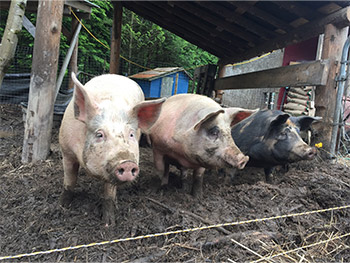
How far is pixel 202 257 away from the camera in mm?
2096

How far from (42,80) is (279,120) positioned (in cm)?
327

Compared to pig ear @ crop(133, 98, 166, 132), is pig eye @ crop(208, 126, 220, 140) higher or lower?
lower

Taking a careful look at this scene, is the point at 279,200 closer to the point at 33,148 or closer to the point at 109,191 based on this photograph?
the point at 109,191

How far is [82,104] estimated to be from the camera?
222 centimetres

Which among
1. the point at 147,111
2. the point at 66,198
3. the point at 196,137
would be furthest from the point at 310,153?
the point at 66,198

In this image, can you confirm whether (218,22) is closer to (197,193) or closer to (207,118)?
(207,118)

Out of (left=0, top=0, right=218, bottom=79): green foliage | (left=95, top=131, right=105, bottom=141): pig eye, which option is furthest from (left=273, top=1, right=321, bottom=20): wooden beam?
(left=0, top=0, right=218, bottom=79): green foliage

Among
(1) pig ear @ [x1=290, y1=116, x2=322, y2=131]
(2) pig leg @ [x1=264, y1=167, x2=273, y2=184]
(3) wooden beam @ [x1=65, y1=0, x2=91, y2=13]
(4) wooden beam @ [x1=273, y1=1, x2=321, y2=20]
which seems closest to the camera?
(4) wooden beam @ [x1=273, y1=1, x2=321, y2=20]

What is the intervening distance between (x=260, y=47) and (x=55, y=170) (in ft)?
14.9

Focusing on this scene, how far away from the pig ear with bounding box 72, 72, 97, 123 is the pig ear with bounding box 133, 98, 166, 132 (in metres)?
0.35

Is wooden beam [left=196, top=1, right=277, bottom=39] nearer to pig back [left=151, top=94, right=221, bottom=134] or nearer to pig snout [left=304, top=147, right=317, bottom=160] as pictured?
pig back [left=151, top=94, right=221, bottom=134]

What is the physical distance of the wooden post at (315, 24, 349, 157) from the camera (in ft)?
12.3

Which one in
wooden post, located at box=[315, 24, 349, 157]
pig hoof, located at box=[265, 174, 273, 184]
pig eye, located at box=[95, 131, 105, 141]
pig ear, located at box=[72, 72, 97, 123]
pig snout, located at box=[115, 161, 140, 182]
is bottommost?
pig hoof, located at box=[265, 174, 273, 184]

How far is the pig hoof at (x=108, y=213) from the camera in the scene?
2.49 metres
